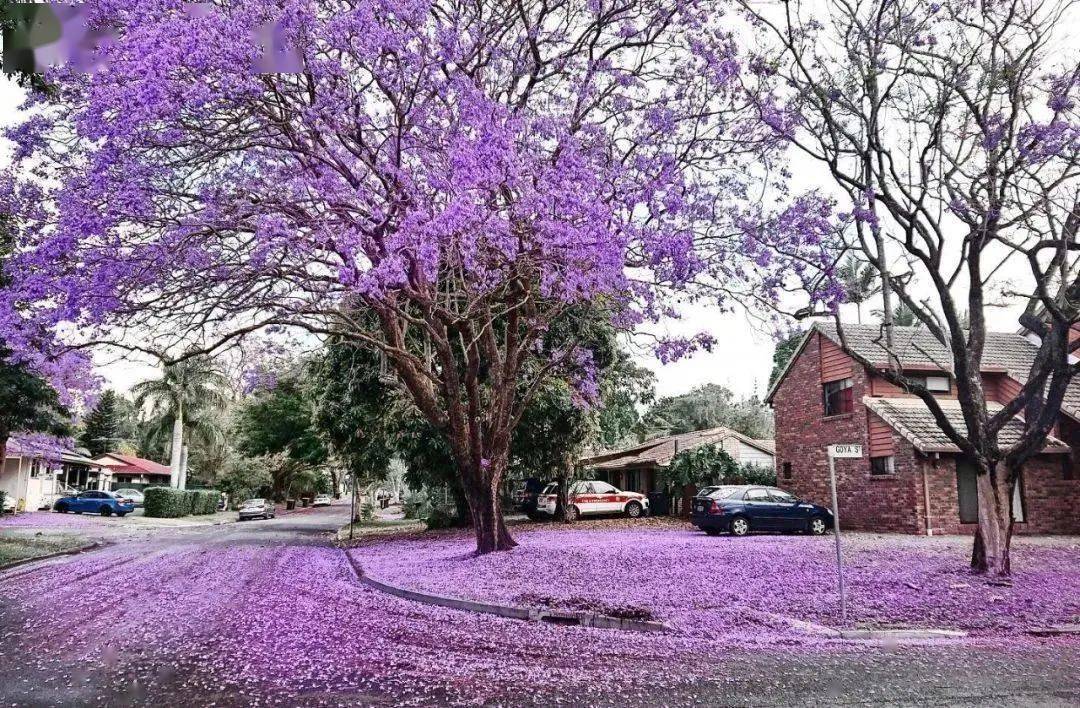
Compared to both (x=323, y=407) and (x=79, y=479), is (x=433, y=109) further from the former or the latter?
(x=79, y=479)

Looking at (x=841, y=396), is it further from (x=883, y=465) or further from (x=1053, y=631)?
(x=1053, y=631)

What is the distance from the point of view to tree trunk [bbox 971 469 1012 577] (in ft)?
39.5

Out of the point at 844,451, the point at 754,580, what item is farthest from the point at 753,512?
the point at 844,451

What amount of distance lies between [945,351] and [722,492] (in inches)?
389

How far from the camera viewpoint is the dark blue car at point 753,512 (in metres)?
21.7

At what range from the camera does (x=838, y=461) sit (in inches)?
986

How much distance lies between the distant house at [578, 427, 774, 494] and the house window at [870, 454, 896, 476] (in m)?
7.72

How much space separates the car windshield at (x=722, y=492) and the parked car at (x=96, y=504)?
32.6 m

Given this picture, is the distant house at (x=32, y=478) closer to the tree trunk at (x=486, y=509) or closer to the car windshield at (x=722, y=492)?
the tree trunk at (x=486, y=509)

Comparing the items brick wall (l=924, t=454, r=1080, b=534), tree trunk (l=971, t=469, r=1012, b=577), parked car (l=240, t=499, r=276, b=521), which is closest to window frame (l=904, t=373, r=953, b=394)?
brick wall (l=924, t=454, r=1080, b=534)

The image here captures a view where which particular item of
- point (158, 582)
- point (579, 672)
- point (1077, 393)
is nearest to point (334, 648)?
point (579, 672)

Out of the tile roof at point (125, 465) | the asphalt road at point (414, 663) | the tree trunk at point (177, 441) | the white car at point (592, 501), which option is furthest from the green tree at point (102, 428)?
the asphalt road at point (414, 663)

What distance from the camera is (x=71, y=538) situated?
74.8ft

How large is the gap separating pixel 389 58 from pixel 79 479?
5833 cm
